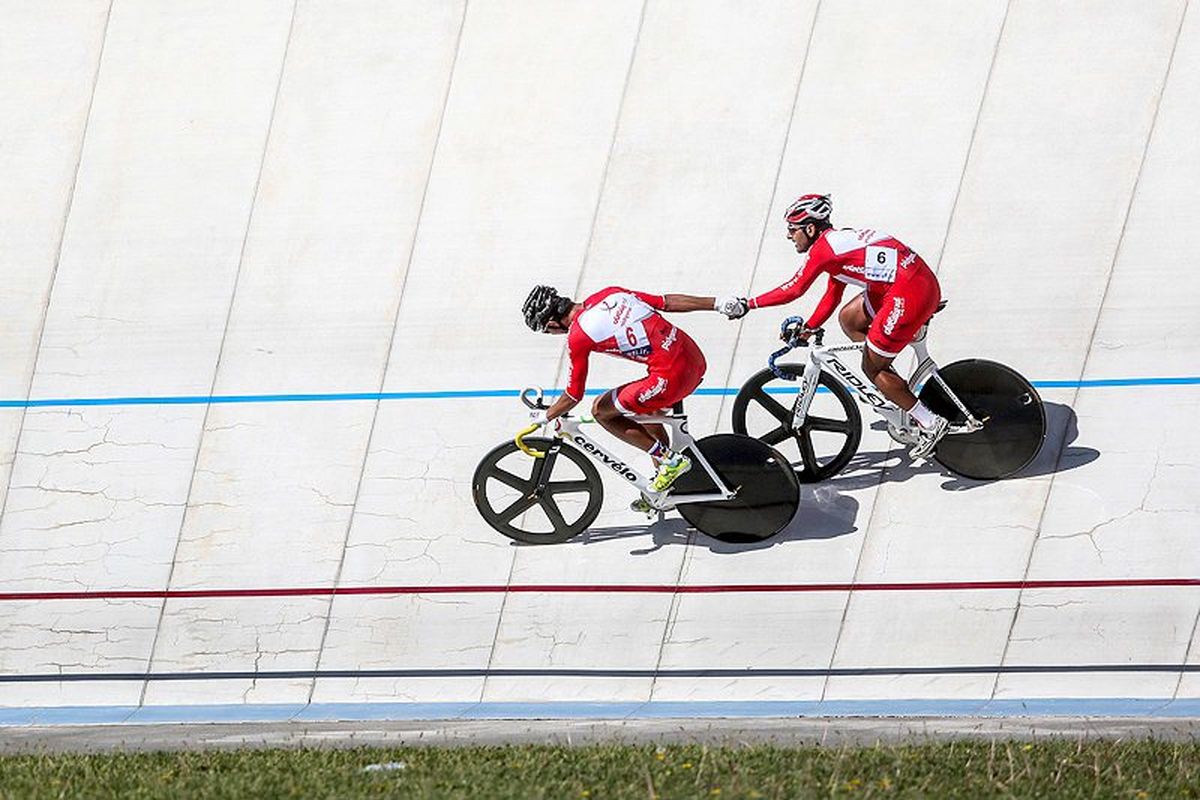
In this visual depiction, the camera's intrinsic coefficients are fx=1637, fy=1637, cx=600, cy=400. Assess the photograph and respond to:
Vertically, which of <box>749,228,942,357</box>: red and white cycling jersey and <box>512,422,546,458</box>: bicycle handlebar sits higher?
<box>749,228,942,357</box>: red and white cycling jersey

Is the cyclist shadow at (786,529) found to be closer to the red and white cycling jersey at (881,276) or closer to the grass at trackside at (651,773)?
the red and white cycling jersey at (881,276)

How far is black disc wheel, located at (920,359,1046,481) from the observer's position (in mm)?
10203

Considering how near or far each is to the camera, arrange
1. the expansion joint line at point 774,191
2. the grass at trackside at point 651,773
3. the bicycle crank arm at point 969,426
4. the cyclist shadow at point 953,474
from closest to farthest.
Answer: the grass at trackside at point 651,773
the bicycle crank arm at point 969,426
the cyclist shadow at point 953,474
the expansion joint line at point 774,191

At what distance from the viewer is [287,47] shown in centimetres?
1329

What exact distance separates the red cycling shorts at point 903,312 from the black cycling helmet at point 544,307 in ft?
6.27

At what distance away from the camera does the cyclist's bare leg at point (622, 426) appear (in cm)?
985

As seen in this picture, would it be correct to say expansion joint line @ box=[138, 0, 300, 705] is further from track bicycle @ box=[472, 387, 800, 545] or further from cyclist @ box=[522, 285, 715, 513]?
cyclist @ box=[522, 285, 715, 513]

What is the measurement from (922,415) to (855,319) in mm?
753

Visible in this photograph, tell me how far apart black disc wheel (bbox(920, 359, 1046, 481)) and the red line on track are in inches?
31.8

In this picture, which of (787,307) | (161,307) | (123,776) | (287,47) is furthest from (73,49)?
(123,776)

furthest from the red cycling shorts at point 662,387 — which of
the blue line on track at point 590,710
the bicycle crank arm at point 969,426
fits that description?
the blue line on track at point 590,710

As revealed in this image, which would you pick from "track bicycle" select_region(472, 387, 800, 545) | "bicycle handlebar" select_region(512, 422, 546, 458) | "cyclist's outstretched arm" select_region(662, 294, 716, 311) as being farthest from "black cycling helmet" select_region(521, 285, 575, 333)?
"bicycle handlebar" select_region(512, 422, 546, 458)

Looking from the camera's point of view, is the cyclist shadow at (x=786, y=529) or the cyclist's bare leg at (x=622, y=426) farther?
the cyclist shadow at (x=786, y=529)

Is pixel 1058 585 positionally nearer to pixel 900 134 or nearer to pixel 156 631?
pixel 900 134
